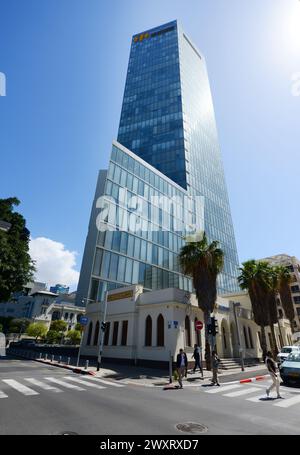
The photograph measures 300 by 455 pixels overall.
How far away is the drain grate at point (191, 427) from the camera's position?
5570 mm

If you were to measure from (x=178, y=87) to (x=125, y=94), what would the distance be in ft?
61.5

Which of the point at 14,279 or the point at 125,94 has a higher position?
the point at 125,94

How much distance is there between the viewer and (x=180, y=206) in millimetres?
47469

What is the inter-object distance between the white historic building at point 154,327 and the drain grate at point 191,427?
37.7 ft

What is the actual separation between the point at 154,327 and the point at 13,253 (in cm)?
1565

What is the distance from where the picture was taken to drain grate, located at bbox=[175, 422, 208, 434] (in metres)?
5.57

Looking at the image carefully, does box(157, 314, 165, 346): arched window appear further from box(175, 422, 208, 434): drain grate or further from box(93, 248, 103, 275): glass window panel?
box(175, 422, 208, 434): drain grate

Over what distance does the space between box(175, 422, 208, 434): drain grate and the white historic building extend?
453 inches

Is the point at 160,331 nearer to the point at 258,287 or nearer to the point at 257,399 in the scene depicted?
the point at 257,399

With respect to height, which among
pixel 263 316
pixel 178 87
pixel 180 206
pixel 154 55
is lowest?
pixel 263 316

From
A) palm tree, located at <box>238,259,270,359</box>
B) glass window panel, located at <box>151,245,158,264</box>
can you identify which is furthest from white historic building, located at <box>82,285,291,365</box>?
glass window panel, located at <box>151,245,158,264</box>
